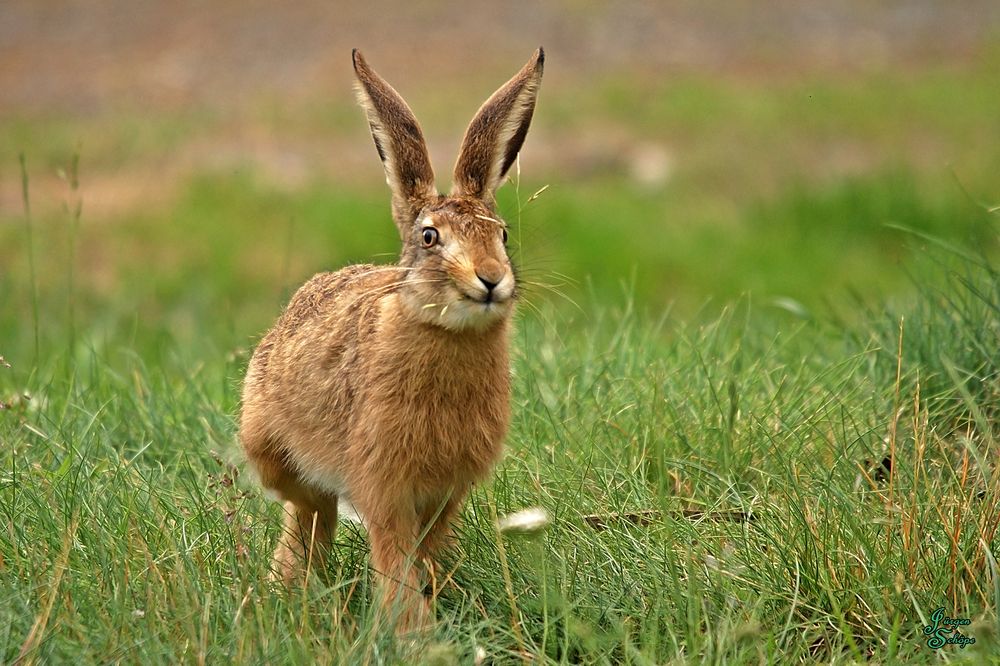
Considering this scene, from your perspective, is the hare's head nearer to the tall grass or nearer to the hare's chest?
the hare's chest

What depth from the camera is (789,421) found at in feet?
13.7

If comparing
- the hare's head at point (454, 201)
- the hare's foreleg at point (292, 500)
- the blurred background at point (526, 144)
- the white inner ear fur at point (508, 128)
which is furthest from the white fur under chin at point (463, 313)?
the blurred background at point (526, 144)

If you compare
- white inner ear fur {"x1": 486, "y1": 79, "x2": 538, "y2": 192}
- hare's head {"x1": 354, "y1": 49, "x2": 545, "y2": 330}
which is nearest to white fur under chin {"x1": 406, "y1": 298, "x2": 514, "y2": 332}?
hare's head {"x1": 354, "y1": 49, "x2": 545, "y2": 330}

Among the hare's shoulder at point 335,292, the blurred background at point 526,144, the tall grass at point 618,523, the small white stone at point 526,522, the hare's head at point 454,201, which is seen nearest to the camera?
the tall grass at point 618,523

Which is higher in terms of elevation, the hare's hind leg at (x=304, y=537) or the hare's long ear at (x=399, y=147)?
the hare's long ear at (x=399, y=147)

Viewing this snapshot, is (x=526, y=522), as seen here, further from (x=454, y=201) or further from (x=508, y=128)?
(x=508, y=128)

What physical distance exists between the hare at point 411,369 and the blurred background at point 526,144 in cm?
168

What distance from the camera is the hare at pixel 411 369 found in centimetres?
333

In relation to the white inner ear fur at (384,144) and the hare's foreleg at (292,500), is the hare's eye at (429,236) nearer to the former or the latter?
the white inner ear fur at (384,144)

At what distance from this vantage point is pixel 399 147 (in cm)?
357

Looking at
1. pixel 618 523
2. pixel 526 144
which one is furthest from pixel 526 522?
pixel 526 144

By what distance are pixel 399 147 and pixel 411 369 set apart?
23.2 inches

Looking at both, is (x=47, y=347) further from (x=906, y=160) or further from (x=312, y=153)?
(x=906, y=160)

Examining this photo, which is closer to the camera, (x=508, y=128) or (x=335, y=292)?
(x=508, y=128)
